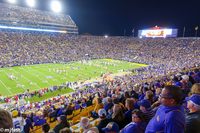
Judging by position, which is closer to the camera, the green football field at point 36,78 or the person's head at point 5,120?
the person's head at point 5,120

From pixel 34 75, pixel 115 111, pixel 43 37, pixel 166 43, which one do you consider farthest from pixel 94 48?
pixel 115 111

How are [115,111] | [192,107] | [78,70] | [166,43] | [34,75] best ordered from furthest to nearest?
[166,43], [78,70], [34,75], [115,111], [192,107]

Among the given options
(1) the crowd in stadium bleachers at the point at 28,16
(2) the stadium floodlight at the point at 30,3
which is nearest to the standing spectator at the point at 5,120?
(1) the crowd in stadium bleachers at the point at 28,16

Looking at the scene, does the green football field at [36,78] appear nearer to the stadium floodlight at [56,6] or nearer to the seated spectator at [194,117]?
the seated spectator at [194,117]

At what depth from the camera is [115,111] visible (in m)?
5.66

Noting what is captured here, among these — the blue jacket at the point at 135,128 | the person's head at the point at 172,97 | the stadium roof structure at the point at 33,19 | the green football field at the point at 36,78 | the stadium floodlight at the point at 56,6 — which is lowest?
the green football field at the point at 36,78

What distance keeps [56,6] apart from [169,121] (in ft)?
355

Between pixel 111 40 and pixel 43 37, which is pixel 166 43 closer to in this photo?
pixel 111 40

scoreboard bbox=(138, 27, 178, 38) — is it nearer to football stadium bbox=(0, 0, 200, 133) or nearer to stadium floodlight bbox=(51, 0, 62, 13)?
football stadium bbox=(0, 0, 200, 133)

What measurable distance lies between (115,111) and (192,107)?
6.98 feet

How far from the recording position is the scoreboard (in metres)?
76.2

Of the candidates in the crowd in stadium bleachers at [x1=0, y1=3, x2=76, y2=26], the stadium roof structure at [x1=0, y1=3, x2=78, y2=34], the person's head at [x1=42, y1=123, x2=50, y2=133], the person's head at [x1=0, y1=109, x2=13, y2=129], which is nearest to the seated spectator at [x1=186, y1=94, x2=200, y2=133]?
the person's head at [x1=0, y1=109, x2=13, y2=129]

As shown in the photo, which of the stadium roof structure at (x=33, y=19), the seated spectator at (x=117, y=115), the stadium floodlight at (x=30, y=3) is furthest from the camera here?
the stadium floodlight at (x=30, y=3)

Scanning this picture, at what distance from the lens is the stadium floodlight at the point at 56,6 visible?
102 meters
